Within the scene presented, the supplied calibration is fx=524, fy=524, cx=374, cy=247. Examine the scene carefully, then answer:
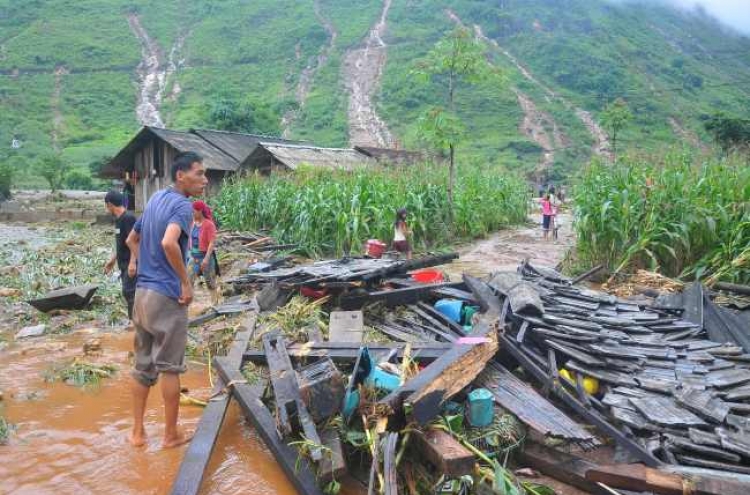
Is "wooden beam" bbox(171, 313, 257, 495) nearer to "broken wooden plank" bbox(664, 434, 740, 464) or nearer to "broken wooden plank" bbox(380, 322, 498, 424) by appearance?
"broken wooden plank" bbox(380, 322, 498, 424)

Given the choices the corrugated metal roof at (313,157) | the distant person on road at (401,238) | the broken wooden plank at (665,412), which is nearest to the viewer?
the broken wooden plank at (665,412)

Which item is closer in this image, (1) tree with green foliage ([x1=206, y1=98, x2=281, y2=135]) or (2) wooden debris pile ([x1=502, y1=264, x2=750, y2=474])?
(2) wooden debris pile ([x1=502, y1=264, x2=750, y2=474])

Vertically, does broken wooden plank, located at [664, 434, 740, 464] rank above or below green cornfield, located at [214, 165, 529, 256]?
below

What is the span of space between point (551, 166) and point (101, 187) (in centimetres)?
3603

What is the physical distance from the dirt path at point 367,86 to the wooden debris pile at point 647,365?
42820mm

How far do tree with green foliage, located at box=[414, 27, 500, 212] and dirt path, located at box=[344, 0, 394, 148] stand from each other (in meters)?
33.6

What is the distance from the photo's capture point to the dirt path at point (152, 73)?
64.4m

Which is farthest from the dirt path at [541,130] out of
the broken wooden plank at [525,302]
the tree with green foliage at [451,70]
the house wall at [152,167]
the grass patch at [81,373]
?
the grass patch at [81,373]

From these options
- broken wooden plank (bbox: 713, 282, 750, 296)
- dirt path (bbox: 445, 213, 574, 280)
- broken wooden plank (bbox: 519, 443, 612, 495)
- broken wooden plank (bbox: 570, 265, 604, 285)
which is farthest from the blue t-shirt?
broken wooden plank (bbox: 713, 282, 750, 296)

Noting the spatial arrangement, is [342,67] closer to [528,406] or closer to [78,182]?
[78,182]

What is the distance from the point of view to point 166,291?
376cm

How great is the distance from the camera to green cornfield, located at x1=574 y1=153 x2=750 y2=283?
25.0 ft

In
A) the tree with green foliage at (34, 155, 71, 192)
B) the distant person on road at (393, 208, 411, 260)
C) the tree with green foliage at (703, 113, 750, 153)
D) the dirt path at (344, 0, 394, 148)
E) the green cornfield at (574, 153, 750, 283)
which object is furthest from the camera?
the dirt path at (344, 0, 394, 148)

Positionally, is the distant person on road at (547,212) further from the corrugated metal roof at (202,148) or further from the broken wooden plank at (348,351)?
the corrugated metal roof at (202,148)
